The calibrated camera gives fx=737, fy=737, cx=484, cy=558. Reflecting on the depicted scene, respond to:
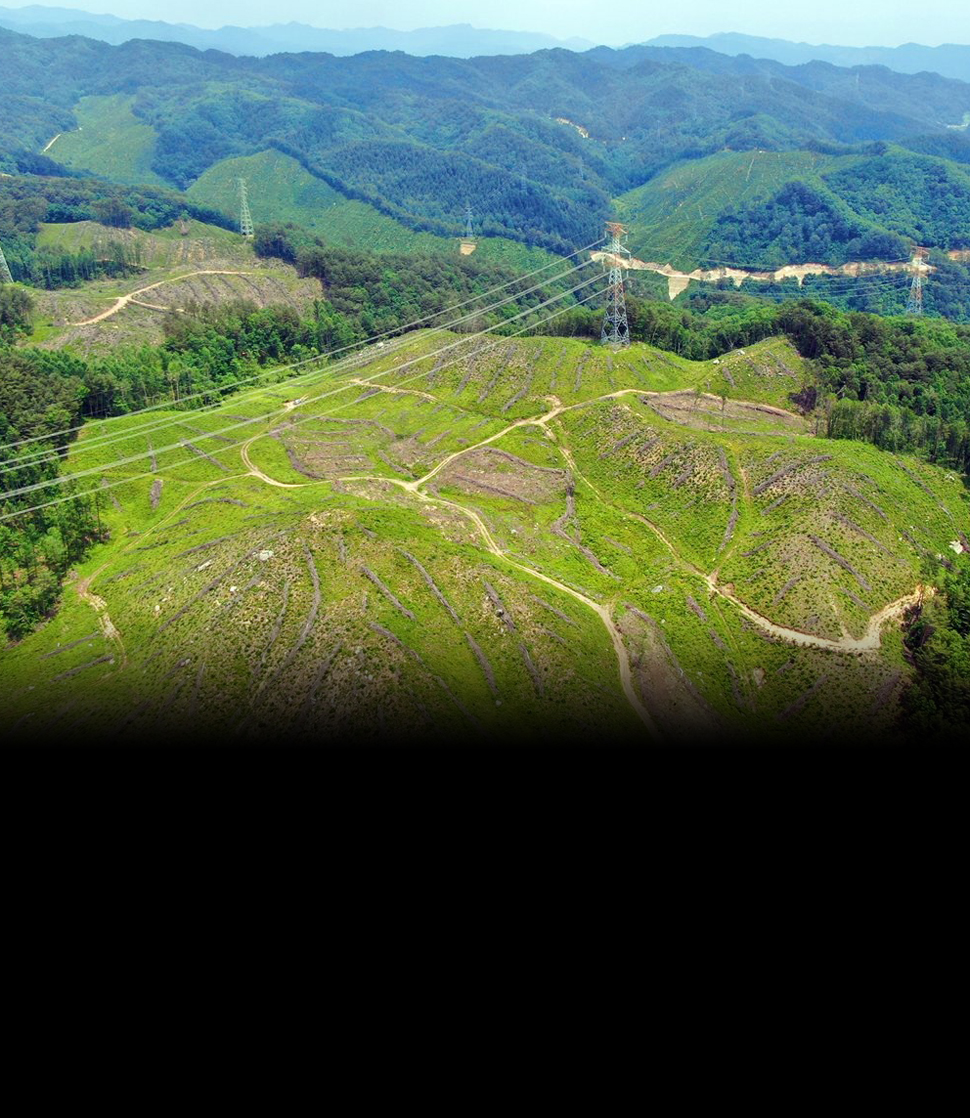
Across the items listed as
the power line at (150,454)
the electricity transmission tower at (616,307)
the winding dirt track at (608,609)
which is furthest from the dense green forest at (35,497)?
the electricity transmission tower at (616,307)

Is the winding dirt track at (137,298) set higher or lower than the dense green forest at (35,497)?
higher

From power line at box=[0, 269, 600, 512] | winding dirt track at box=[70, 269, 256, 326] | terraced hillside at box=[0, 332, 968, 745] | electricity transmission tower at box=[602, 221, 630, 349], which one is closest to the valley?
terraced hillside at box=[0, 332, 968, 745]

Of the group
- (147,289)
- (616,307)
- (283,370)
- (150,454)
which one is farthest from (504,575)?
(147,289)

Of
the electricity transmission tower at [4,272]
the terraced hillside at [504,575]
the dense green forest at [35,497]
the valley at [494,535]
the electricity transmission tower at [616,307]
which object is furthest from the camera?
the electricity transmission tower at [4,272]

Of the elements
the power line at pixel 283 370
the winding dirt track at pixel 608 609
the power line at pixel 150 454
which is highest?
the power line at pixel 283 370

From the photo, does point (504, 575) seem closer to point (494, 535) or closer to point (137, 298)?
point (494, 535)

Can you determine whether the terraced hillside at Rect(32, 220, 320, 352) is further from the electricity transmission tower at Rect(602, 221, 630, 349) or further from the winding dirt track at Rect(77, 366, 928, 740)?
the electricity transmission tower at Rect(602, 221, 630, 349)

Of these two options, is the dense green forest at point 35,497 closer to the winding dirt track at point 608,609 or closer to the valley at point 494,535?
the valley at point 494,535
